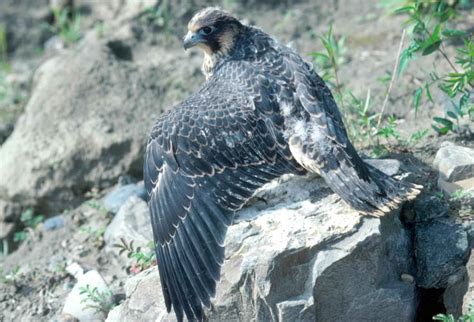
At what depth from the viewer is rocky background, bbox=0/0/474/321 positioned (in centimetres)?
482

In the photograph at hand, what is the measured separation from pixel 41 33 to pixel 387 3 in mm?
4468

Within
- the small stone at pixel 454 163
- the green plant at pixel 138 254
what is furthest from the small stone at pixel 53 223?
the small stone at pixel 454 163

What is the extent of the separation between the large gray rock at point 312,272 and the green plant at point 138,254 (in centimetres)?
63

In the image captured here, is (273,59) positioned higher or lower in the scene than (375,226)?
higher

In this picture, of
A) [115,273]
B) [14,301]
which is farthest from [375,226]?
[14,301]

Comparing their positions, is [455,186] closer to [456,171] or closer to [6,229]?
[456,171]

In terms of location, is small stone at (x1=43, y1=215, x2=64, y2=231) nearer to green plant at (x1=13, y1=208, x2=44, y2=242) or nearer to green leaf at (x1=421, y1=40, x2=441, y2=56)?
green plant at (x1=13, y1=208, x2=44, y2=242)

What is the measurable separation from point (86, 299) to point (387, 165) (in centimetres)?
214

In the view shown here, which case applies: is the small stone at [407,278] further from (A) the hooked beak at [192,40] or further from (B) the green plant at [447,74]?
(A) the hooked beak at [192,40]

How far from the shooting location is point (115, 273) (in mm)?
6238

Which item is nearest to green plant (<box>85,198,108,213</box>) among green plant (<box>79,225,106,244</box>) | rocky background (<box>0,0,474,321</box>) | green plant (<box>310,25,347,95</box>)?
rocky background (<box>0,0,474,321</box>)

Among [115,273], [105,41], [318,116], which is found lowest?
[115,273]

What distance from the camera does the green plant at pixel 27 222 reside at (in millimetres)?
7016

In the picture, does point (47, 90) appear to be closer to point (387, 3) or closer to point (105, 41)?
point (105, 41)
